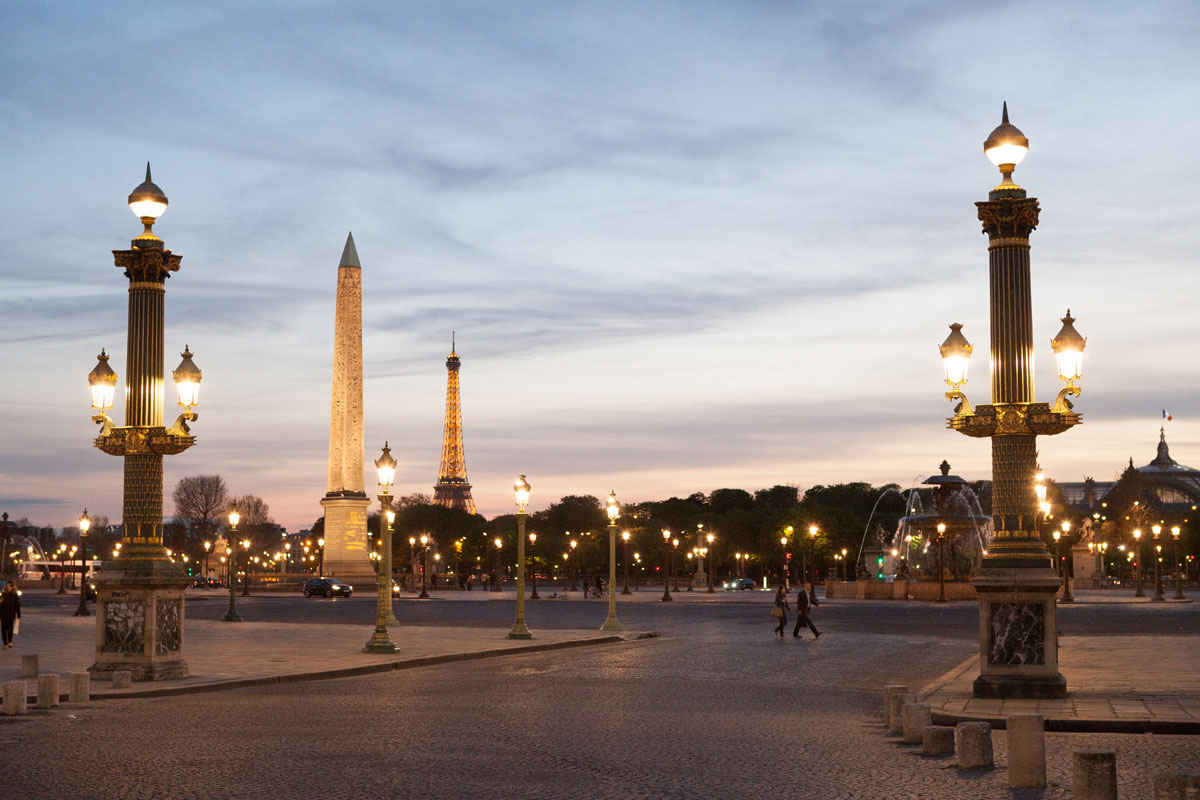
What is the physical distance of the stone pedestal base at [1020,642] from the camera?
1889 centimetres

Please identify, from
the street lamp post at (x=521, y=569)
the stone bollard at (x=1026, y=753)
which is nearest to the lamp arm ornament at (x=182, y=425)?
the street lamp post at (x=521, y=569)

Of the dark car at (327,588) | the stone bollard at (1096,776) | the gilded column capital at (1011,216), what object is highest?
the gilded column capital at (1011,216)

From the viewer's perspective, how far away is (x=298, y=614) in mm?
57312

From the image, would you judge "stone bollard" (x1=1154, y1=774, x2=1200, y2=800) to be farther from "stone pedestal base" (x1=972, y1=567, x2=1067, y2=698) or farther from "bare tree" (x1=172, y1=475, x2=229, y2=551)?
"bare tree" (x1=172, y1=475, x2=229, y2=551)

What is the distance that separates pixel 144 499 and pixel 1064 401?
14.8 meters

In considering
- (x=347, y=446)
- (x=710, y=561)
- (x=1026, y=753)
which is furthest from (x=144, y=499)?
(x=710, y=561)

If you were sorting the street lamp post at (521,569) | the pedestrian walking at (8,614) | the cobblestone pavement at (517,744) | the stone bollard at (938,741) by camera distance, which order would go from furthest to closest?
the street lamp post at (521,569) < the pedestrian walking at (8,614) < the stone bollard at (938,741) < the cobblestone pavement at (517,744)

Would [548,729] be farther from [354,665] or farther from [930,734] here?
[354,665]

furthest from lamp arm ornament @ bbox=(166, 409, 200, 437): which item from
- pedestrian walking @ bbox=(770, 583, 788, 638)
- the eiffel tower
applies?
the eiffel tower

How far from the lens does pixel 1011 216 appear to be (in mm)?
20219

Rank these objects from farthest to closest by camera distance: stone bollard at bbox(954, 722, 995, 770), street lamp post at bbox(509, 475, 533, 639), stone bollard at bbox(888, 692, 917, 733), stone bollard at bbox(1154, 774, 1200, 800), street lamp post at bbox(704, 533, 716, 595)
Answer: street lamp post at bbox(704, 533, 716, 595) < street lamp post at bbox(509, 475, 533, 639) < stone bollard at bbox(888, 692, 917, 733) < stone bollard at bbox(954, 722, 995, 770) < stone bollard at bbox(1154, 774, 1200, 800)

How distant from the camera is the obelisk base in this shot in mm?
88688

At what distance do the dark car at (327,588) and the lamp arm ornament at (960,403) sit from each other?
6701cm

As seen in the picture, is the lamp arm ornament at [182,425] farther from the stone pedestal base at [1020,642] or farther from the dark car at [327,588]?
the dark car at [327,588]
